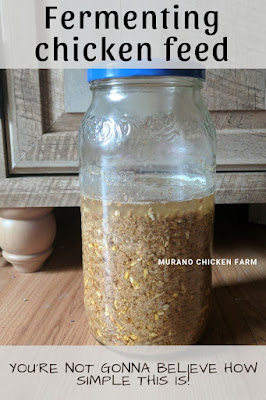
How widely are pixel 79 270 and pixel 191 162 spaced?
0.31 metres

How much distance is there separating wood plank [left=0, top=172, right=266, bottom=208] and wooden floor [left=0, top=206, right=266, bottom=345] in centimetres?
14

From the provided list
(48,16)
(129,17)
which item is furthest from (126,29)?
(48,16)

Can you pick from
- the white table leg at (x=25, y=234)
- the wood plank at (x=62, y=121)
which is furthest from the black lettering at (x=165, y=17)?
the white table leg at (x=25, y=234)

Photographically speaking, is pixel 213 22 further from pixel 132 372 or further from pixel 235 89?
pixel 132 372

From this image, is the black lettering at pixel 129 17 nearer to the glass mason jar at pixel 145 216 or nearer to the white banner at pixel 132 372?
the glass mason jar at pixel 145 216

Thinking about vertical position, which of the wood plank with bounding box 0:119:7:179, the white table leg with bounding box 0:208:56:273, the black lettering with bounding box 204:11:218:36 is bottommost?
the white table leg with bounding box 0:208:56:273

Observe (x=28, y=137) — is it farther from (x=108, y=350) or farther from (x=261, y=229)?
(x=261, y=229)

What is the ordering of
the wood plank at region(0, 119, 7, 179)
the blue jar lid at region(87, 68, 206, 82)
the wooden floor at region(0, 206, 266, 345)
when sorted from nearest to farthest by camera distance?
1. the blue jar lid at region(87, 68, 206, 82)
2. the wooden floor at region(0, 206, 266, 345)
3. the wood plank at region(0, 119, 7, 179)

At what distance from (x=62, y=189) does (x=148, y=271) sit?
26cm

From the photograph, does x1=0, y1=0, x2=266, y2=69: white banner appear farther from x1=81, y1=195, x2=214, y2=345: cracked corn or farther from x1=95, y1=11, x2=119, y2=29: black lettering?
x1=81, y1=195, x2=214, y2=345: cracked corn

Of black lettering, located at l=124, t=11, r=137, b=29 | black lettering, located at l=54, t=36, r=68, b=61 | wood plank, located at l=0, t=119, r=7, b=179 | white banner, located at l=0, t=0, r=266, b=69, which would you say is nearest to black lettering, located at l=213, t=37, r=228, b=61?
white banner, located at l=0, t=0, r=266, b=69

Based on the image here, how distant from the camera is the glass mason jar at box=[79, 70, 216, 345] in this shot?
0.42 metres

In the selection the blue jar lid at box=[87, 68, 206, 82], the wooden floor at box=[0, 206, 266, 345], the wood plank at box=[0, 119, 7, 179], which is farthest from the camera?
the wood plank at box=[0, 119, 7, 179]

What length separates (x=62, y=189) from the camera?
0.61 metres
